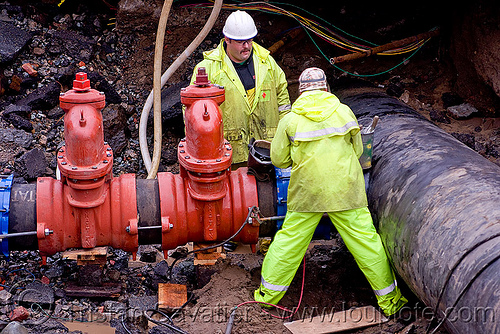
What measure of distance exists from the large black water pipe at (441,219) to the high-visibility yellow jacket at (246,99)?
95 cm

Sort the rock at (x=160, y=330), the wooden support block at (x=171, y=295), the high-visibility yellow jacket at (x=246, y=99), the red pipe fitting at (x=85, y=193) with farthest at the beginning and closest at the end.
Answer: the high-visibility yellow jacket at (x=246, y=99)
the wooden support block at (x=171, y=295)
the red pipe fitting at (x=85, y=193)
the rock at (x=160, y=330)

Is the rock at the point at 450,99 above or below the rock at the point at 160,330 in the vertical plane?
above

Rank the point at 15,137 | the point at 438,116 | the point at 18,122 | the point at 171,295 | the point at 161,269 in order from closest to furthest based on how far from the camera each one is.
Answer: the point at 171,295, the point at 161,269, the point at 15,137, the point at 18,122, the point at 438,116

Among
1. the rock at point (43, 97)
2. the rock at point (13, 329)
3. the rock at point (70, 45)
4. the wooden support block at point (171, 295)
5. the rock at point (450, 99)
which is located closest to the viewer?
the rock at point (13, 329)

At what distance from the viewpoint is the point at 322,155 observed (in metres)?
3.75

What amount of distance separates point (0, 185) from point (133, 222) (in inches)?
37.4

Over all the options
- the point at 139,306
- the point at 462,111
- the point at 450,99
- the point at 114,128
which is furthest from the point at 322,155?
the point at 450,99

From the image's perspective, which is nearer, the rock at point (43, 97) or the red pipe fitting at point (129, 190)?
the red pipe fitting at point (129, 190)

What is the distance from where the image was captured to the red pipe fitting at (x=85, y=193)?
368 cm

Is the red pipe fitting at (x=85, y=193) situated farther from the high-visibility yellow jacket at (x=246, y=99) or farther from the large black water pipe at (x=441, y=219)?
the large black water pipe at (x=441, y=219)

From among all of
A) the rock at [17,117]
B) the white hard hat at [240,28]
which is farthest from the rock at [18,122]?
the white hard hat at [240,28]

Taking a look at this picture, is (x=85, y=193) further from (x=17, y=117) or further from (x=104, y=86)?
(x=104, y=86)

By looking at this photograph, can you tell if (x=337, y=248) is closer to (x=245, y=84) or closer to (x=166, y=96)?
(x=245, y=84)

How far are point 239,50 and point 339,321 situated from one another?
7.50 feet
